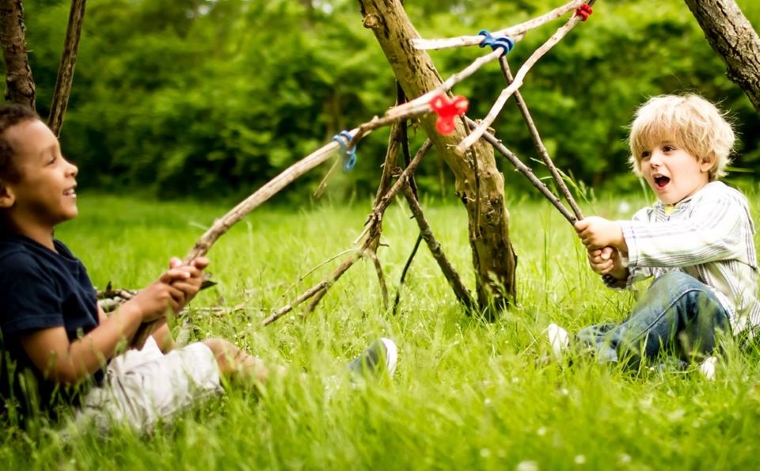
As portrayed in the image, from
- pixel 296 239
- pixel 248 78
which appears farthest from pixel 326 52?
pixel 296 239

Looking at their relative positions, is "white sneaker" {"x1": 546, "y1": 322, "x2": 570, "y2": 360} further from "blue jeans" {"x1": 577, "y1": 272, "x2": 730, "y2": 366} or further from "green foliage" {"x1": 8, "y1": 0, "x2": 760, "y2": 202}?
"green foliage" {"x1": 8, "y1": 0, "x2": 760, "y2": 202}

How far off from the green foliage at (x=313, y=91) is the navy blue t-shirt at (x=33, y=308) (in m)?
4.48

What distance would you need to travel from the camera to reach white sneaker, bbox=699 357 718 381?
2182 mm

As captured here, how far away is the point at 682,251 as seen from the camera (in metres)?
2.34

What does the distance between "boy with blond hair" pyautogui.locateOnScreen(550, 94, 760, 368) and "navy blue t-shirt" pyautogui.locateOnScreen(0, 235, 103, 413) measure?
1327 millimetres

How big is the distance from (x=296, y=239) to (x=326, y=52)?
3.82 meters

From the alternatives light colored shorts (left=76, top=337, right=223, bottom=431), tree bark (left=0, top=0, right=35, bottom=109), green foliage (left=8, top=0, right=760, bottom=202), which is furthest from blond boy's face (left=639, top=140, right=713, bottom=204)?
green foliage (left=8, top=0, right=760, bottom=202)

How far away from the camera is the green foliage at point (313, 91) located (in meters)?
7.16

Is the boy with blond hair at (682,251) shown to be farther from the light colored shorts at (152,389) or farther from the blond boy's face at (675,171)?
the light colored shorts at (152,389)

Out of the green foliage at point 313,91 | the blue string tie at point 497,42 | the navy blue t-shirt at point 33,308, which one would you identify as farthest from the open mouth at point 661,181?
the green foliage at point 313,91

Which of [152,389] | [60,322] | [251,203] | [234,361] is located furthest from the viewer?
[234,361]

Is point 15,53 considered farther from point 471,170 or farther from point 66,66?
point 471,170

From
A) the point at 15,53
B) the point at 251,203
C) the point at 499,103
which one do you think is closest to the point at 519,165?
the point at 499,103

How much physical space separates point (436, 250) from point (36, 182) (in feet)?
4.31
